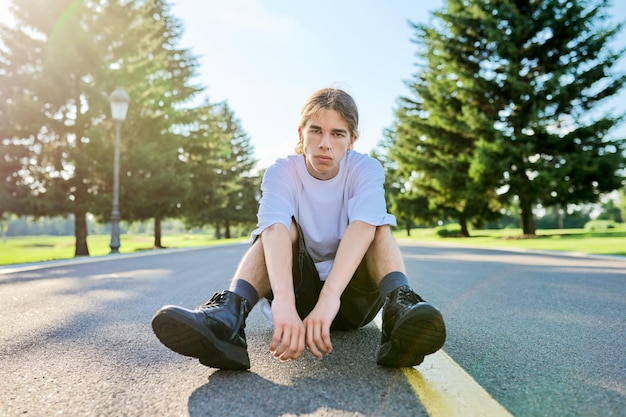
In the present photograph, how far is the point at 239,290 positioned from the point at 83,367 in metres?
0.73

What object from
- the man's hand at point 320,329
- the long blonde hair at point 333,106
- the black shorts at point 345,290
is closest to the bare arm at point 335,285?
the man's hand at point 320,329

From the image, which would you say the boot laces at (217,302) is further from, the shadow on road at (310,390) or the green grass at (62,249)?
the green grass at (62,249)

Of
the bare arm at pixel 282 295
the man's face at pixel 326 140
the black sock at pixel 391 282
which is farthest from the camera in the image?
the man's face at pixel 326 140

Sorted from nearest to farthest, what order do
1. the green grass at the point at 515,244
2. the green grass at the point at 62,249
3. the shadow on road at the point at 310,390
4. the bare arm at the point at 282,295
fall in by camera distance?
the shadow on road at the point at 310,390 < the bare arm at the point at 282,295 < the green grass at the point at 515,244 < the green grass at the point at 62,249

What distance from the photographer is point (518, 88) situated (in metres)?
18.8

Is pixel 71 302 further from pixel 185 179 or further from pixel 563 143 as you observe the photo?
pixel 563 143

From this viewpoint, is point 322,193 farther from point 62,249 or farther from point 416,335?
point 62,249

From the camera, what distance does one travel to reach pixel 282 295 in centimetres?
183

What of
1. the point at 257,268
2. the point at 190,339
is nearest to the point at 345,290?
the point at 257,268

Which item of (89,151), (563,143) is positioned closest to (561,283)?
(89,151)

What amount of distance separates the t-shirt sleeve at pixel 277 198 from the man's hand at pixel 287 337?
0.48m

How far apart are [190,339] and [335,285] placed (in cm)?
61

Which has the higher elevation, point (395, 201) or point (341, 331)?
point (395, 201)

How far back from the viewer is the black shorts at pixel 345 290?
2131mm
